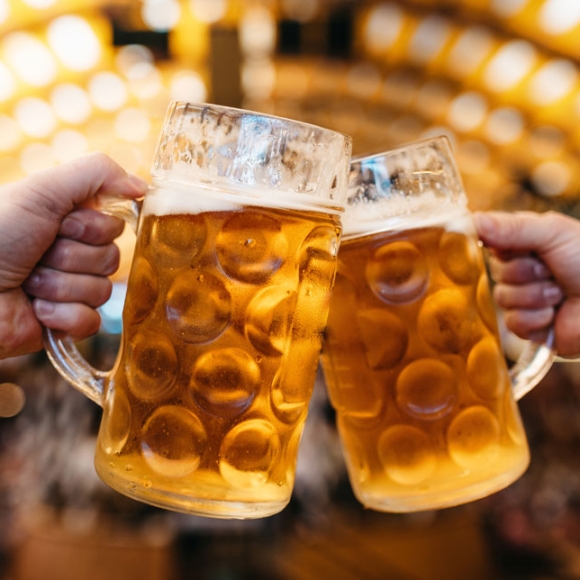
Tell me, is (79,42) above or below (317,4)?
below

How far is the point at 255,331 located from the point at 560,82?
547cm

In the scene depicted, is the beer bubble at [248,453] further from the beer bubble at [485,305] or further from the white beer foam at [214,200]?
the beer bubble at [485,305]

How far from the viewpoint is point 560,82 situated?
534 cm

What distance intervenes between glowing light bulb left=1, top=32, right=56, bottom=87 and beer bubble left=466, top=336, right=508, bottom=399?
16.2ft

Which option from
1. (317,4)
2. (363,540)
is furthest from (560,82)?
(363,540)

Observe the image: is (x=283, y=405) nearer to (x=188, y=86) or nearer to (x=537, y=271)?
(x=537, y=271)

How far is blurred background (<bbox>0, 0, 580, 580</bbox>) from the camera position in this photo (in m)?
2.60

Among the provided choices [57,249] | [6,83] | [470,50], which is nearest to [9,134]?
[6,83]

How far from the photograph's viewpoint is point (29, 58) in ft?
17.1

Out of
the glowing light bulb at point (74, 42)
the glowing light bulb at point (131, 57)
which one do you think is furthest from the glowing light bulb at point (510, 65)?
the glowing light bulb at point (74, 42)

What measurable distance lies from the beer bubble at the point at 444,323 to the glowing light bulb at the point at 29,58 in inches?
193

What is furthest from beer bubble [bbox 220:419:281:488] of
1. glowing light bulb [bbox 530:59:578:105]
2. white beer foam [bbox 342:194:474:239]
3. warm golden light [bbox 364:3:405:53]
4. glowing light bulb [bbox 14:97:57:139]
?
glowing light bulb [bbox 14:97:57:139]

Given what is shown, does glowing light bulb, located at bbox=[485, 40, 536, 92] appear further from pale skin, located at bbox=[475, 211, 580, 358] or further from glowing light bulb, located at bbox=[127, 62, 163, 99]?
pale skin, located at bbox=[475, 211, 580, 358]

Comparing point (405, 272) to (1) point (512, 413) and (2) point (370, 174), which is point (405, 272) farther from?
(1) point (512, 413)
